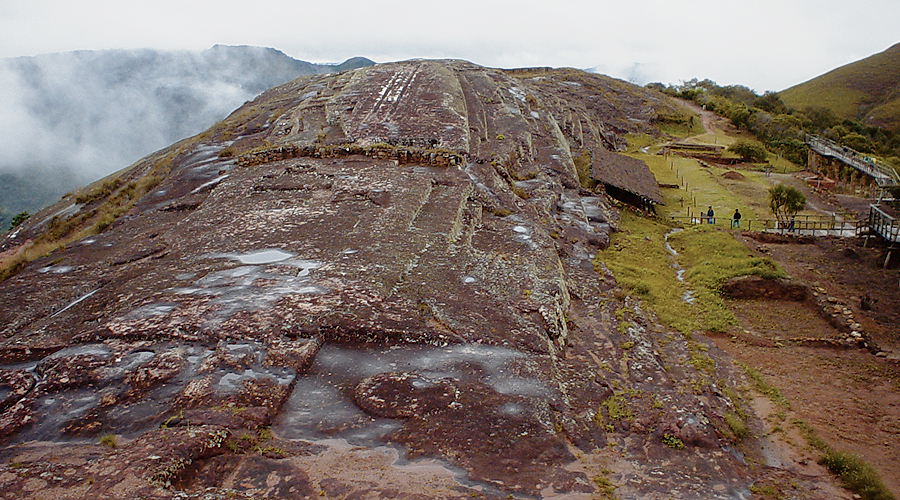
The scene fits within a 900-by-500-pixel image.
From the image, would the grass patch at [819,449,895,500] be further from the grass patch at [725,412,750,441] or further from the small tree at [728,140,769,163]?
the small tree at [728,140,769,163]

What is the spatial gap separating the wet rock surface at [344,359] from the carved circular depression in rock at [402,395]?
0.03 metres

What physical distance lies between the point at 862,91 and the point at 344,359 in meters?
111

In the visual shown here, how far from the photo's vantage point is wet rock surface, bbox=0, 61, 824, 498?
6.47 meters

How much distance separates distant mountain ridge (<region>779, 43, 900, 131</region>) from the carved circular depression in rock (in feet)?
292

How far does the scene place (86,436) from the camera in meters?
6.86

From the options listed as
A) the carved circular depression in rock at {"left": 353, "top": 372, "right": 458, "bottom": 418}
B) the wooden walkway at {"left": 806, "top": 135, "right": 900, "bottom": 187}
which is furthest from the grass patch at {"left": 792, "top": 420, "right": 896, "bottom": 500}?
the wooden walkway at {"left": 806, "top": 135, "right": 900, "bottom": 187}

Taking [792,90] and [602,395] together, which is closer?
[602,395]

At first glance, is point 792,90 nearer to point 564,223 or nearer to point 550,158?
point 550,158

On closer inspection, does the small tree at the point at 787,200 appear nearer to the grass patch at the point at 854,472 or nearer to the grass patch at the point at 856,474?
the grass patch at the point at 854,472

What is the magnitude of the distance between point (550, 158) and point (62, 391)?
77.3ft

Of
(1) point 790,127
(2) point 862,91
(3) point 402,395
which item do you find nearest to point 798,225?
(3) point 402,395

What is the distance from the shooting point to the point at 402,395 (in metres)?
7.91

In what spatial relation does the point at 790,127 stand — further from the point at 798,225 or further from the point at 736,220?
the point at 736,220

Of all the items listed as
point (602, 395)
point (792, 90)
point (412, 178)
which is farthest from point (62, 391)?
point (792, 90)
